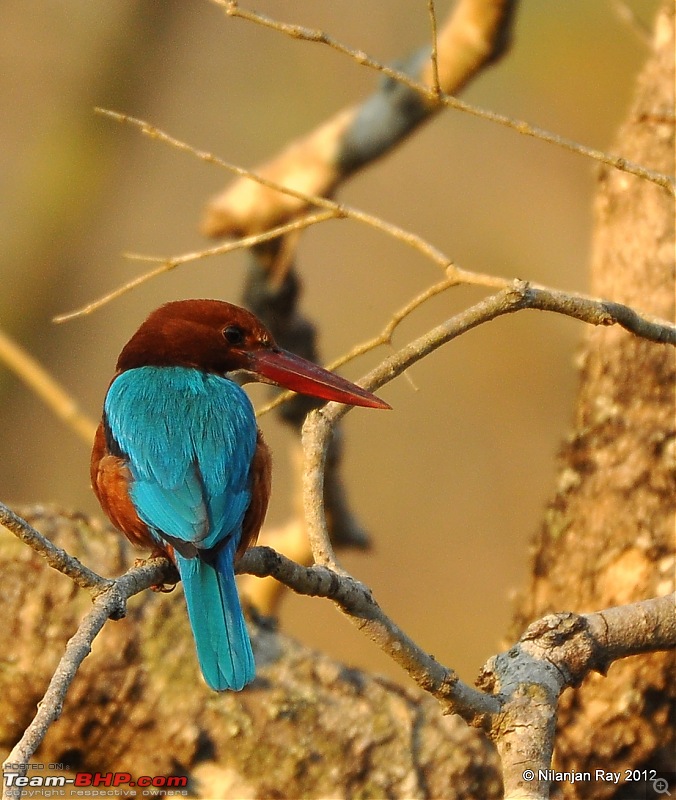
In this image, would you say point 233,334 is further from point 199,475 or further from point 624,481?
point 624,481

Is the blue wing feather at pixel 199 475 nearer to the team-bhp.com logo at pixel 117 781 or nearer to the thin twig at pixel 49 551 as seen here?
the thin twig at pixel 49 551

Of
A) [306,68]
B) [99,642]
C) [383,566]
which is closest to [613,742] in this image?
[99,642]

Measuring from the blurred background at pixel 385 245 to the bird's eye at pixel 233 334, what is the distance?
313 cm

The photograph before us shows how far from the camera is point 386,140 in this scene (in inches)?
161

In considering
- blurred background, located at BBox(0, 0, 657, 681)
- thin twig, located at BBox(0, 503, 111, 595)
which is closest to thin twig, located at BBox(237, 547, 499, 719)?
thin twig, located at BBox(0, 503, 111, 595)

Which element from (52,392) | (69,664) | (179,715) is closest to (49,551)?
(69,664)

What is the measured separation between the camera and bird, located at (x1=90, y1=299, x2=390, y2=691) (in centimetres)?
226

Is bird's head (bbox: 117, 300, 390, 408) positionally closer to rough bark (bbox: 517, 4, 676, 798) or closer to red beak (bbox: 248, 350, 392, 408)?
red beak (bbox: 248, 350, 392, 408)

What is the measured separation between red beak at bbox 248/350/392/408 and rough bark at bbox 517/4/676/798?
964 millimetres

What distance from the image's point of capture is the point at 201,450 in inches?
101

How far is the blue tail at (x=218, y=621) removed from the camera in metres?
2.18

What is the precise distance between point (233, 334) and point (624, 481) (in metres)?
1.18

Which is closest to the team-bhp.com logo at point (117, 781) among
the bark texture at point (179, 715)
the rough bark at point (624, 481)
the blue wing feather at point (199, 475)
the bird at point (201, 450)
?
the bark texture at point (179, 715)

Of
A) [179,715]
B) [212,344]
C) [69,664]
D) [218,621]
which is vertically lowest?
[69,664]
